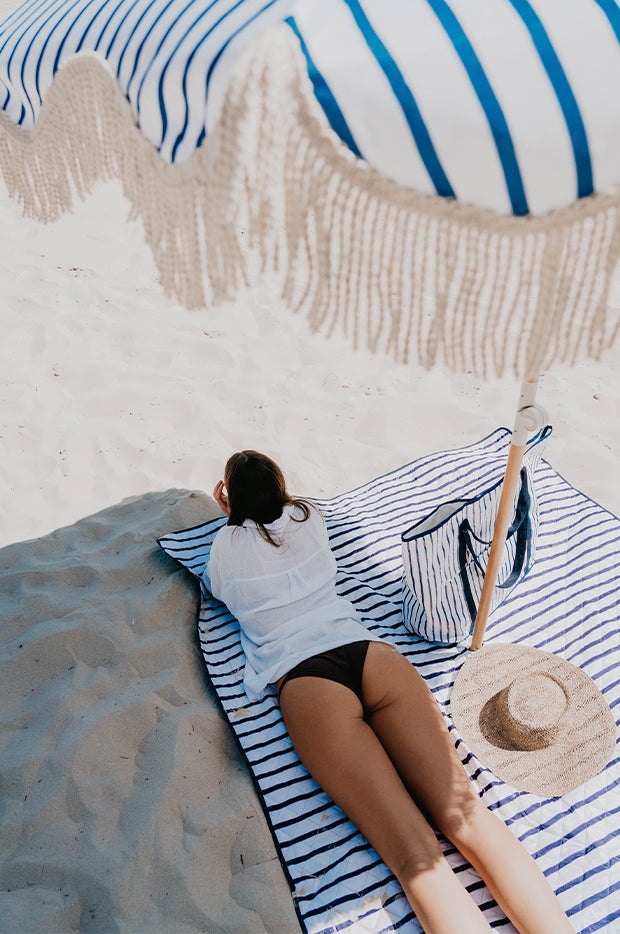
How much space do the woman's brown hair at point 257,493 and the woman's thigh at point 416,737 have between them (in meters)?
0.58

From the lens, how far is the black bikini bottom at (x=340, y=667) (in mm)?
2225

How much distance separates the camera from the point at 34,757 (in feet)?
7.54

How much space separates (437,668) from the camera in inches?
101

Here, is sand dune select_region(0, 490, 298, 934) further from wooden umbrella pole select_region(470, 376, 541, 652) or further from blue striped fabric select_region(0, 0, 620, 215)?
blue striped fabric select_region(0, 0, 620, 215)

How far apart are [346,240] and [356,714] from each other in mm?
1535

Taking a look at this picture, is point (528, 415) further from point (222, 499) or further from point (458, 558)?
point (222, 499)

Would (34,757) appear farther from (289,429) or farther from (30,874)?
(289,429)

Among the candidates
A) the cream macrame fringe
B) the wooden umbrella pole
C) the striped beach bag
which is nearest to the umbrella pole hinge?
the wooden umbrella pole

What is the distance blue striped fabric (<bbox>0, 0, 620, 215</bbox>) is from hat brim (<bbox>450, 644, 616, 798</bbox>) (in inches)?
71.4

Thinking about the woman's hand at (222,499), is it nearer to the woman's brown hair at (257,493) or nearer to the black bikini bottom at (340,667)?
the woman's brown hair at (257,493)

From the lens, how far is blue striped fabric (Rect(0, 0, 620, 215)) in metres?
1.01

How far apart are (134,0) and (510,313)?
1027mm

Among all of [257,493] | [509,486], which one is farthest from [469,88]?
[257,493]

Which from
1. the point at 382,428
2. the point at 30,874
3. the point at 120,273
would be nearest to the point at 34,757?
the point at 30,874
